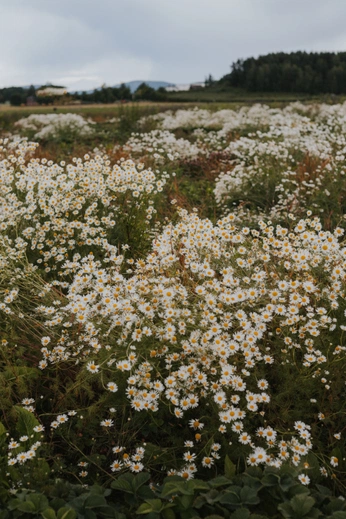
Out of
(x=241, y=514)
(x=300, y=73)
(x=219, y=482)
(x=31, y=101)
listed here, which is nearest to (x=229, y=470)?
(x=219, y=482)

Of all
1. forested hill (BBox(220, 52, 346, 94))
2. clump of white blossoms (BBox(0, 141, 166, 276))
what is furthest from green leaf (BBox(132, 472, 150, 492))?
forested hill (BBox(220, 52, 346, 94))

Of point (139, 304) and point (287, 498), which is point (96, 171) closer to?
point (139, 304)

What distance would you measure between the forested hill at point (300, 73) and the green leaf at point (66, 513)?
39.3m

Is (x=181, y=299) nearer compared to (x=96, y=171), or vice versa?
(x=181, y=299)

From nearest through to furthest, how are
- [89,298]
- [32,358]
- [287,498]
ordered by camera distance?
1. [287,498]
2. [89,298]
3. [32,358]

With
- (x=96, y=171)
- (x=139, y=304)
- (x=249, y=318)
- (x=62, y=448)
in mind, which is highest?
(x=96, y=171)

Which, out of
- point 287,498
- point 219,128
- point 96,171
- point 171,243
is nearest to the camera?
point 287,498

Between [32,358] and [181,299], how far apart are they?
126 centimetres

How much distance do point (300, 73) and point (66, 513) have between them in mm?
41791

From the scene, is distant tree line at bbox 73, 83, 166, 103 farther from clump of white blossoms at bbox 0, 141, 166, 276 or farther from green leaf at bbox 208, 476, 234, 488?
green leaf at bbox 208, 476, 234, 488

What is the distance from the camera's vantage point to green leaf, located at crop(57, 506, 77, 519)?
1.83 meters

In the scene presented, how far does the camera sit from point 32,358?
3428 millimetres

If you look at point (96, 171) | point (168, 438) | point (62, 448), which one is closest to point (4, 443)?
point (62, 448)

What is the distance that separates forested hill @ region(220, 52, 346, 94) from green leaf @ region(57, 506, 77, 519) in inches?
1548
